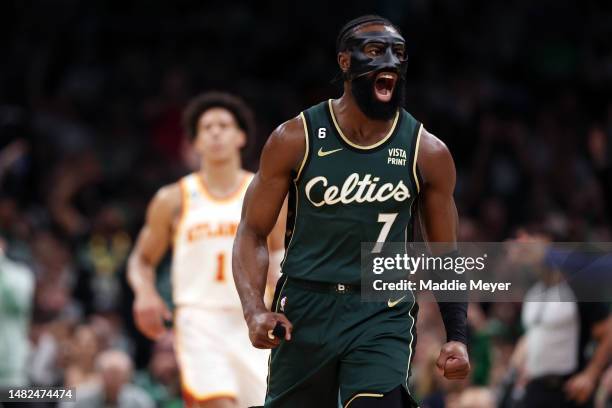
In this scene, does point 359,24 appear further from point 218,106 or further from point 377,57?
point 218,106

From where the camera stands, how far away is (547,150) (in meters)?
16.2

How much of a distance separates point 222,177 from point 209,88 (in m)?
8.13

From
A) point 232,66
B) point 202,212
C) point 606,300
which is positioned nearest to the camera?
point 202,212

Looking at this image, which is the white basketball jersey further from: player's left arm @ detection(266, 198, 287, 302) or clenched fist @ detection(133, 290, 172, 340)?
player's left arm @ detection(266, 198, 287, 302)

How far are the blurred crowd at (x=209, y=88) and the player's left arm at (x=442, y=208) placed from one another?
747cm

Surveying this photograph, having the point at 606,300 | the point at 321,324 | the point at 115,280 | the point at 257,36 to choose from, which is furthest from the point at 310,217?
the point at 257,36

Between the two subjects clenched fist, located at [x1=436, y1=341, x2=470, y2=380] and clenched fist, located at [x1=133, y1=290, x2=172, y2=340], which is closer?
clenched fist, located at [x1=436, y1=341, x2=470, y2=380]

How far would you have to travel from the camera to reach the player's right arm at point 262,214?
596cm

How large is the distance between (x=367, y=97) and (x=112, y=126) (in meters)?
11.2

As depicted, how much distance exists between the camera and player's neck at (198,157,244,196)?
883cm

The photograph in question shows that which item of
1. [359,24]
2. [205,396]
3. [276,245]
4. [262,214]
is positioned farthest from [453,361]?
[205,396]

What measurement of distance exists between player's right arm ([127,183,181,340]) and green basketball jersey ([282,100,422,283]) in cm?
277

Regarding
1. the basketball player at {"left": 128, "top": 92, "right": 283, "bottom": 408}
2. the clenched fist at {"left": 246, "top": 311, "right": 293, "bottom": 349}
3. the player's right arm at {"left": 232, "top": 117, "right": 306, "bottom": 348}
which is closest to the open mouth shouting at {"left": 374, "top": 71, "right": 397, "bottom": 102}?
the player's right arm at {"left": 232, "top": 117, "right": 306, "bottom": 348}

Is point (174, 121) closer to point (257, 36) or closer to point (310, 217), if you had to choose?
point (257, 36)
